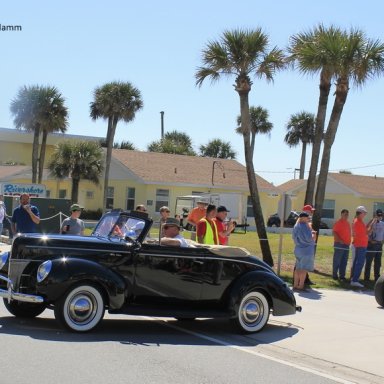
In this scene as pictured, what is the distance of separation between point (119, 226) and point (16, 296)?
5.98ft

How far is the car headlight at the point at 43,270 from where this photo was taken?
25.8 feet

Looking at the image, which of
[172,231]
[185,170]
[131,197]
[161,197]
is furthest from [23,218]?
[185,170]

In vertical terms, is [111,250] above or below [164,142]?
below

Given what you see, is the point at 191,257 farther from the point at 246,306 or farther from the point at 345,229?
the point at 345,229

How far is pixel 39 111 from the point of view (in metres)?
40.1

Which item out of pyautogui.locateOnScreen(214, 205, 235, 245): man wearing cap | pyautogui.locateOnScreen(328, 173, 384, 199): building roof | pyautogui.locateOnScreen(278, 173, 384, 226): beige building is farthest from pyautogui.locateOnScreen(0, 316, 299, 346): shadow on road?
pyautogui.locateOnScreen(328, 173, 384, 199): building roof

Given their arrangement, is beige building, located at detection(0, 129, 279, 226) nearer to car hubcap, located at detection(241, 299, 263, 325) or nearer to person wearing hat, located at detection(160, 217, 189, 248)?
person wearing hat, located at detection(160, 217, 189, 248)

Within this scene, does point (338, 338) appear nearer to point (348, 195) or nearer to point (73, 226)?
point (73, 226)

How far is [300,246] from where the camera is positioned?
1326 cm

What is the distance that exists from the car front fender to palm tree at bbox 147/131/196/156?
52360 mm

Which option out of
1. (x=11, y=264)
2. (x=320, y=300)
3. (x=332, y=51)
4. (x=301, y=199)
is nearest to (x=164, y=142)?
(x=301, y=199)

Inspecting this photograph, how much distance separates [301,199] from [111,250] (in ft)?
150

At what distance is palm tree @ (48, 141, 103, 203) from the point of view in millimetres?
39375

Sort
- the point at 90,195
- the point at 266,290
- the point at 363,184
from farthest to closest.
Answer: the point at 363,184 < the point at 90,195 < the point at 266,290
